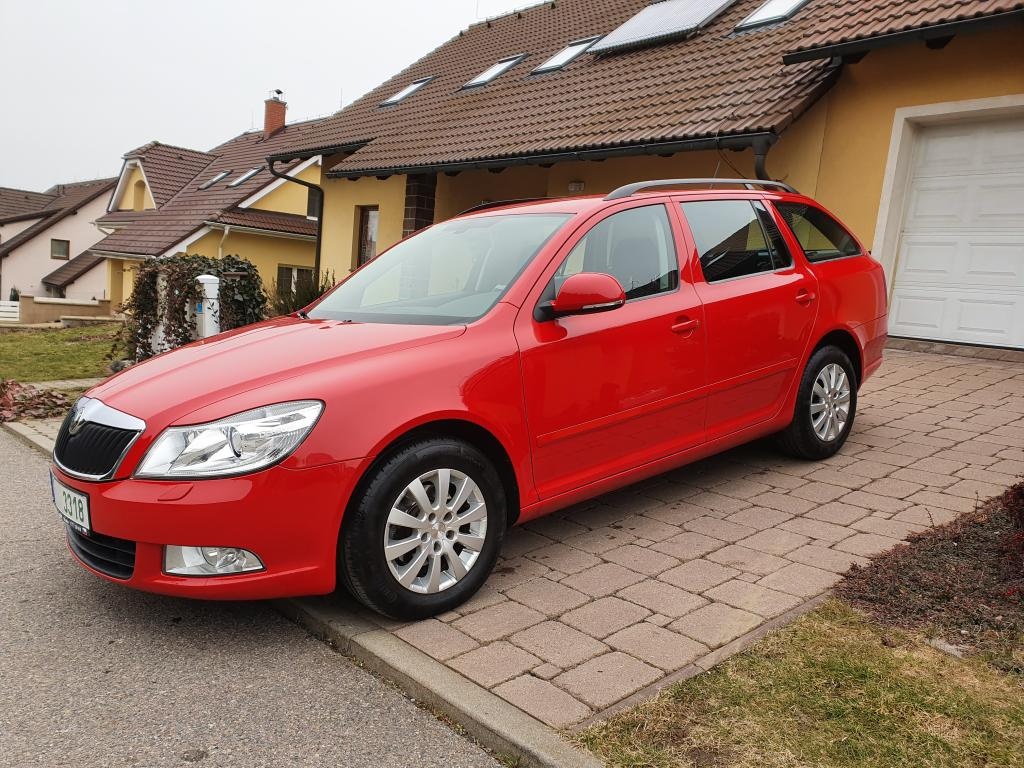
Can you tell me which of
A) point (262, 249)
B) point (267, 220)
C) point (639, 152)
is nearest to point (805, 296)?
point (639, 152)

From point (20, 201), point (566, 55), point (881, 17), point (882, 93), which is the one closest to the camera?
point (881, 17)

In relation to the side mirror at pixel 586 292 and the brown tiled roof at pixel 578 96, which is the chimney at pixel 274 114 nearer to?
the brown tiled roof at pixel 578 96

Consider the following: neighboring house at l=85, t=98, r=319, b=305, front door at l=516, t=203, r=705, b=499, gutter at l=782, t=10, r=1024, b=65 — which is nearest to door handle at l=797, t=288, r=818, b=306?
front door at l=516, t=203, r=705, b=499

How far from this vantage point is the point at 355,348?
3.46 m

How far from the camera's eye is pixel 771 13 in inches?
458

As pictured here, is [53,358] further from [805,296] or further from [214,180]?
[214,180]

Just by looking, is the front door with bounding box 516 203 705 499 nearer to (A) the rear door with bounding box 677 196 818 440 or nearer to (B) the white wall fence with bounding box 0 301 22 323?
(A) the rear door with bounding box 677 196 818 440

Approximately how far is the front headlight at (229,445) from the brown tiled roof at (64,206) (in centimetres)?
4937

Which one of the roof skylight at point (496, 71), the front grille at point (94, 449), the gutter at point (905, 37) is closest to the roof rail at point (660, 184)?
the front grille at point (94, 449)

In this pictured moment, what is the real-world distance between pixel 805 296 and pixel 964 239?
15.7 feet

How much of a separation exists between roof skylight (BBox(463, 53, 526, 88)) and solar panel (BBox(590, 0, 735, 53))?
2.51 m

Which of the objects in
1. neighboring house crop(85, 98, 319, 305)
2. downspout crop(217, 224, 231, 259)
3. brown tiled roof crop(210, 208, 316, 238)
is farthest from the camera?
neighboring house crop(85, 98, 319, 305)

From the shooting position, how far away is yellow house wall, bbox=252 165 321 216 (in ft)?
89.8

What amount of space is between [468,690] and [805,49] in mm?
8324
